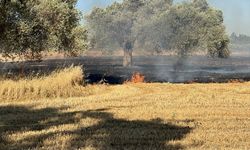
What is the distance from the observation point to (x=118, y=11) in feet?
242

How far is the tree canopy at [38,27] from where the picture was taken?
26.0m

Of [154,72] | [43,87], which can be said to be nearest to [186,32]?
[154,72]

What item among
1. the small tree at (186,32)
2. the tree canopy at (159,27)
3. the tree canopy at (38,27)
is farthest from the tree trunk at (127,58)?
the tree canopy at (38,27)

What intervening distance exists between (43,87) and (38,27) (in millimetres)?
6039

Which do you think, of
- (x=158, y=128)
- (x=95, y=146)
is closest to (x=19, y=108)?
(x=158, y=128)

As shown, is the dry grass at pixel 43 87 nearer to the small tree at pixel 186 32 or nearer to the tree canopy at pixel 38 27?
the tree canopy at pixel 38 27

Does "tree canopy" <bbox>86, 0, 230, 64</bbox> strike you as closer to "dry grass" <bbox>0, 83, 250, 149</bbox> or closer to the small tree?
the small tree

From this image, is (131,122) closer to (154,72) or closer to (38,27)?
(38,27)

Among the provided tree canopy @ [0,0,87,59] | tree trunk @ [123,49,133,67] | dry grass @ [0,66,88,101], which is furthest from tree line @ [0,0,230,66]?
dry grass @ [0,66,88,101]

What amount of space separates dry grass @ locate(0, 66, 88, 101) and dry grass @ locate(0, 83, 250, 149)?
4.83ft

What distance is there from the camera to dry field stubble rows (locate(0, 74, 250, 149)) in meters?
11.3

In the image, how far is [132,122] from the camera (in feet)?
46.8

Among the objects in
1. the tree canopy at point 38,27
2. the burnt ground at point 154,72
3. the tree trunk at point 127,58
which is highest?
the tree canopy at point 38,27

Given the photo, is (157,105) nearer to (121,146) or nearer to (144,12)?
(121,146)
